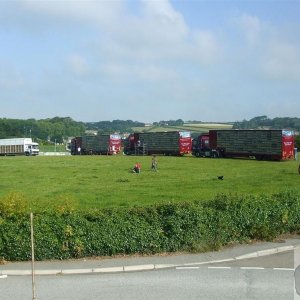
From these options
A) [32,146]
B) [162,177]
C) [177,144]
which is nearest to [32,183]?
[162,177]

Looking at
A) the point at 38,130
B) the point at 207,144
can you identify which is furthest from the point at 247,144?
the point at 38,130

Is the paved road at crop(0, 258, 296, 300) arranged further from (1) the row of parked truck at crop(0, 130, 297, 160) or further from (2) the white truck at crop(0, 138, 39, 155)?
(2) the white truck at crop(0, 138, 39, 155)

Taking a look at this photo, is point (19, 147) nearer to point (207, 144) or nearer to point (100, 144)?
point (100, 144)

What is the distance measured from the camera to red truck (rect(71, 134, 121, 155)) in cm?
8388

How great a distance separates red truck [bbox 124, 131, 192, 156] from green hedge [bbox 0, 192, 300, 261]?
183ft

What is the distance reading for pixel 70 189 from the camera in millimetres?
28125

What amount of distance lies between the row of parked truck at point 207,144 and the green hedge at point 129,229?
137ft

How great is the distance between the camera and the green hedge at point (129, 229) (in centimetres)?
1262

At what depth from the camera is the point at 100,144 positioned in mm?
86000

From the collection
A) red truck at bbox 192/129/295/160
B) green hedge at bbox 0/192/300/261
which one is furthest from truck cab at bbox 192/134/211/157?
green hedge at bbox 0/192/300/261

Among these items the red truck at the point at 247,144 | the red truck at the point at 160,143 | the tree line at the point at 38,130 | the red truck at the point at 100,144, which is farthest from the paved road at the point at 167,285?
the tree line at the point at 38,130

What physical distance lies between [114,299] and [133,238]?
345cm

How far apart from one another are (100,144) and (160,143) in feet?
49.8

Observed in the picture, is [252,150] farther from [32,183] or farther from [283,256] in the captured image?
[283,256]
